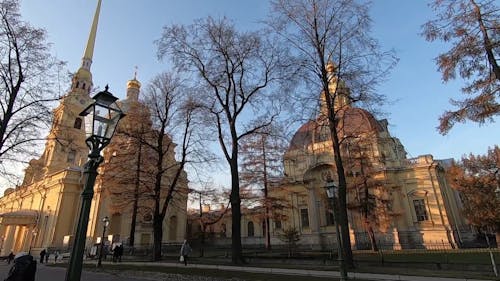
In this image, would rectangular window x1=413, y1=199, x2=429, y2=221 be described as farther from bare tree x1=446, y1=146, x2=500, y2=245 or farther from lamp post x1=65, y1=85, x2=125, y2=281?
lamp post x1=65, y1=85, x2=125, y2=281

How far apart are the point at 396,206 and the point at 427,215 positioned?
3345mm

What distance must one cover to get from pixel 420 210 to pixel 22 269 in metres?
40.0

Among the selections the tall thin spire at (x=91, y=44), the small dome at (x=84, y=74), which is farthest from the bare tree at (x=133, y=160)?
the tall thin spire at (x=91, y=44)

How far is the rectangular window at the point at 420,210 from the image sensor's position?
36062 mm

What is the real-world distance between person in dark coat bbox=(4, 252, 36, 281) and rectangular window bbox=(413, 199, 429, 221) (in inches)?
1557

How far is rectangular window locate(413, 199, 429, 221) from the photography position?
118 ft

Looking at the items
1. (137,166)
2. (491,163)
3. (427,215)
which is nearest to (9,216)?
(137,166)

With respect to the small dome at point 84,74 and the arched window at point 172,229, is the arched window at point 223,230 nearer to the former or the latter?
the arched window at point 172,229

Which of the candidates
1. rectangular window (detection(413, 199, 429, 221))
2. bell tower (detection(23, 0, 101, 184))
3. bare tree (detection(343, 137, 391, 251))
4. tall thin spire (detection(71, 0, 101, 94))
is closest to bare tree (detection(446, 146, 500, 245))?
rectangular window (detection(413, 199, 429, 221))

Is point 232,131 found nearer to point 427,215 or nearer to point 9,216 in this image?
point 427,215

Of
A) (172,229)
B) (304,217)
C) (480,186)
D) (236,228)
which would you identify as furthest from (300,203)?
(236,228)

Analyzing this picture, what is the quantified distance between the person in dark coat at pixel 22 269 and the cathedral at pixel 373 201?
76.2 feet

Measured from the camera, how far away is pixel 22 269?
4.87 metres

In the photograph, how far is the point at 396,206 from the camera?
123 feet
